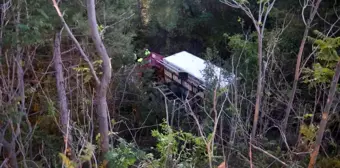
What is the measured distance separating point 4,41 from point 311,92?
5.56 meters

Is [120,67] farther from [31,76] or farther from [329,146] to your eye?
[329,146]

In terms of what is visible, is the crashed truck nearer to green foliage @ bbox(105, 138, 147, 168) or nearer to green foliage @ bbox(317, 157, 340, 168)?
green foliage @ bbox(317, 157, 340, 168)

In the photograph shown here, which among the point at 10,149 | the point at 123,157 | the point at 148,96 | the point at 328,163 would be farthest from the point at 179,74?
the point at 123,157

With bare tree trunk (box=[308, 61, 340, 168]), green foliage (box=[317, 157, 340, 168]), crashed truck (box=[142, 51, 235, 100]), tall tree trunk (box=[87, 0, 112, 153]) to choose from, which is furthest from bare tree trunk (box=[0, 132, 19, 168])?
green foliage (box=[317, 157, 340, 168])

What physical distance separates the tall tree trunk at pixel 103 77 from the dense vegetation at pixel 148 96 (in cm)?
1

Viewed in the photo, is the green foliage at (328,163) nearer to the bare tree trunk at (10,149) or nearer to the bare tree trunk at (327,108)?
the bare tree trunk at (327,108)

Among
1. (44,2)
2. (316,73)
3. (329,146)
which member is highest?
(44,2)

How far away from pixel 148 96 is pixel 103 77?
4.50 metres

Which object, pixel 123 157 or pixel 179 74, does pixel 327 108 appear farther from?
pixel 179 74

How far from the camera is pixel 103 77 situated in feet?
13.4

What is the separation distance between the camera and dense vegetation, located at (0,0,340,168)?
13.7 feet

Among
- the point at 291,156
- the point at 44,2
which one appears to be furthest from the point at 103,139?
the point at 291,156

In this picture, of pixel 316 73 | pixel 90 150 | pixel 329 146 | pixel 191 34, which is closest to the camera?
pixel 90 150

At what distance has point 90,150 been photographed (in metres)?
3.17
